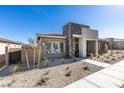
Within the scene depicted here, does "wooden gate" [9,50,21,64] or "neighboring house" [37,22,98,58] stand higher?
"neighboring house" [37,22,98,58]

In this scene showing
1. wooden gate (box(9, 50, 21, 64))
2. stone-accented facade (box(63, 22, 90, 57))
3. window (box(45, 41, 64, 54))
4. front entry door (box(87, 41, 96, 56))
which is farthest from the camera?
front entry door (box(87, 41, 96, 56))

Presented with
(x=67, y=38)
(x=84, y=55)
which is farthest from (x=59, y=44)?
(x=84, y=55)

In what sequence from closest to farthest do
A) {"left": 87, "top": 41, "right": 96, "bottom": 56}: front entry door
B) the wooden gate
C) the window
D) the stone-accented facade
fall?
1. the wooden gate
2. the window
3. the stone-accented facade
4. {"left": 87, "top": 41, "right": 96, "bottom": 56}: front entry door

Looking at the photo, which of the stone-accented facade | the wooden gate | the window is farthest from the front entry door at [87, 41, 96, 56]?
the wooden gate

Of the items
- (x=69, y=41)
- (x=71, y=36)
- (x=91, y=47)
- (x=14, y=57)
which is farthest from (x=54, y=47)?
(x=91, y=47)

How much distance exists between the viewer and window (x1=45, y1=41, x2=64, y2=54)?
1349 centimetres

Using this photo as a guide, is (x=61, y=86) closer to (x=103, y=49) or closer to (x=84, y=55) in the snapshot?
(x=84, y=55)

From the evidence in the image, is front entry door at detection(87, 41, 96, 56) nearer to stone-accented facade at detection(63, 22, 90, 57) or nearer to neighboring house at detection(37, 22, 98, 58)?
neighboring house at detection(37, 22, 98, 58)

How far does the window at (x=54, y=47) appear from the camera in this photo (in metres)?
13.5

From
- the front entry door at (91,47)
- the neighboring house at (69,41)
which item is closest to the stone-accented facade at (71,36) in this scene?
the neighboring house at (69,41)

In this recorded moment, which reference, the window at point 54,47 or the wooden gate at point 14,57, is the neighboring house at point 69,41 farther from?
the wooden gate at point 14,57

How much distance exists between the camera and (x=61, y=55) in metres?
14.2
